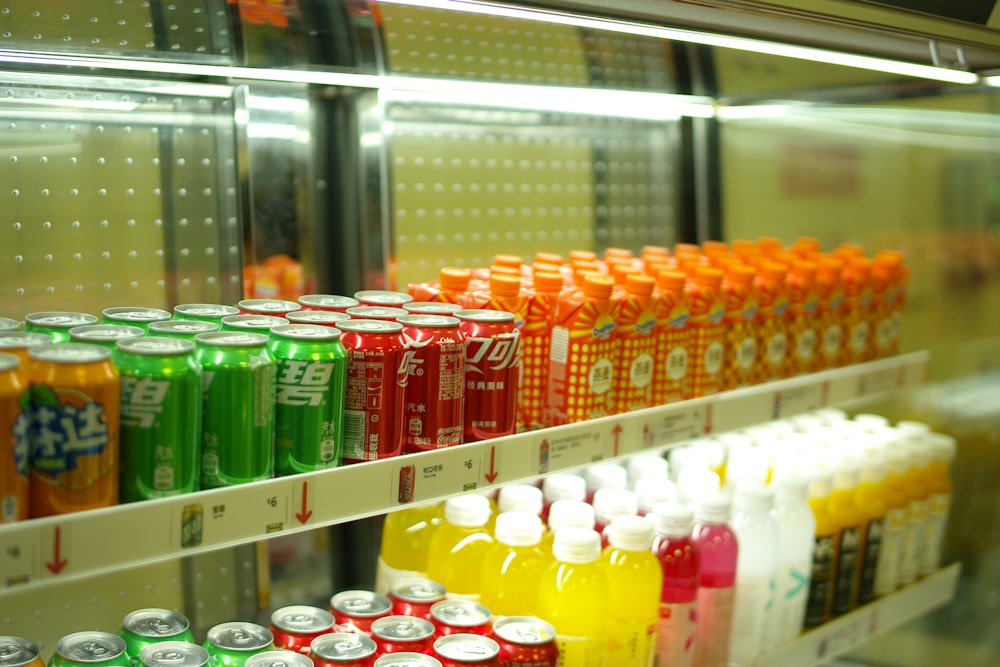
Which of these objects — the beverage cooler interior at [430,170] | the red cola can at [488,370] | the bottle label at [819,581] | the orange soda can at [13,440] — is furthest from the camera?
the bottle label at [819,581]

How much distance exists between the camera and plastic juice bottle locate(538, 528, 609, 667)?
5.09ft

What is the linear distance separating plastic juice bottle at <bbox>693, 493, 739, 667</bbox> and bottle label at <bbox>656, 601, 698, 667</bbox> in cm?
7

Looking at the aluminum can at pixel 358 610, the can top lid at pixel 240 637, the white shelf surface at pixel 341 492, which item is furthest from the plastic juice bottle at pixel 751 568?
the can top lid at pixel 240 637

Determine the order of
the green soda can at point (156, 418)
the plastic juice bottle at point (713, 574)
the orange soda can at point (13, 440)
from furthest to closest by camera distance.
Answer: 1. the plastic juice bottle at point (713, 574)
2. the green soda can at point (156, 418)
3. the orange soda can at point (13, 440)

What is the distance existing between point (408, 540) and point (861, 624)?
1064mm

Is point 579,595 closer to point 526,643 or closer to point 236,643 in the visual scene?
point 526,643

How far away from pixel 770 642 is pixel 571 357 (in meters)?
0.81

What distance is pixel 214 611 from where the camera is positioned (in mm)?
1826

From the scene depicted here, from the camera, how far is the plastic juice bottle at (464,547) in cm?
169

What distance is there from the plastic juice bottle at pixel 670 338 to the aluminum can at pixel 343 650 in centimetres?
68

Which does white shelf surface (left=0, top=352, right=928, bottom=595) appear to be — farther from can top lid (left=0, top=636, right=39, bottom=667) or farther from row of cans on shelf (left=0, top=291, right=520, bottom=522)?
can top lid (left=0, top=636, right=39, bottom=667)

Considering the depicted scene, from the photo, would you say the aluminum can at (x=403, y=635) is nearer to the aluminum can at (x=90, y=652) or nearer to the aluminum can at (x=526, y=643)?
the aluminum can at (x=526, y=643)

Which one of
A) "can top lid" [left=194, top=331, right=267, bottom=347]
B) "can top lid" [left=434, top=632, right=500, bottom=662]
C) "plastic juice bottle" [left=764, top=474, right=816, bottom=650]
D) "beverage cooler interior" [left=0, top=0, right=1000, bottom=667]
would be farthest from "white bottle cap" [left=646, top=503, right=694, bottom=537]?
"can top lid" [left=194, top=331, right=267, bottom=347]

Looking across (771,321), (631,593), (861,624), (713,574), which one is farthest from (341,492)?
(861,624)
